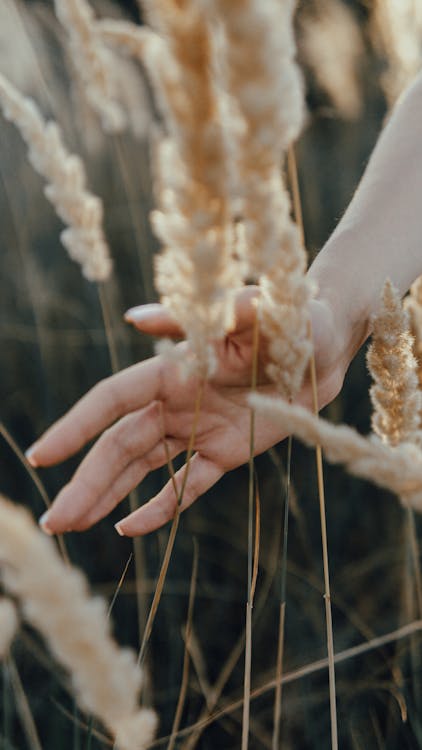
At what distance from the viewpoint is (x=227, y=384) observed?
0.72 m

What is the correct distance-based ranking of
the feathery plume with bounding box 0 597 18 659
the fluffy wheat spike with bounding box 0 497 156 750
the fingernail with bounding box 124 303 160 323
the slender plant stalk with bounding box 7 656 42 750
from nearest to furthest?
the fluffy wheat spike with bounding box 0 497 156 750
the feathery plume with bounding box 0 597 18 659
the slender plant stalk with bounding box 7 656 42 750
the fingernail with bounding box 124 303 160 323

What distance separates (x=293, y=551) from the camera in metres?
1.35

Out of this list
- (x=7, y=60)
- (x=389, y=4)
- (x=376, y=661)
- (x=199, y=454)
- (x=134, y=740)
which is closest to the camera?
(x=134, y=740)

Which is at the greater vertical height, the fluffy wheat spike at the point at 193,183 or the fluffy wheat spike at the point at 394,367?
the fluffy wheat spike at the point at 193,183

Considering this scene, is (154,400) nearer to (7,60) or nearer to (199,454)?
(199,454)

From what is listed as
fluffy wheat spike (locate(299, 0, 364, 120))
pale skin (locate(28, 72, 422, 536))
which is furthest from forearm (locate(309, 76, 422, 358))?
fluffy wheat spike (locate(299, 0, 364, 120))

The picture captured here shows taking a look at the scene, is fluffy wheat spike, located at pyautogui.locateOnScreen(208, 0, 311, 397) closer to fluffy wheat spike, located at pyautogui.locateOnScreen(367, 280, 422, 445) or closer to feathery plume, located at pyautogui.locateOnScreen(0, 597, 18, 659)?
fluffy wheat spike, located at pyautogui.locateOnScreen(367, 280, 422, 445)

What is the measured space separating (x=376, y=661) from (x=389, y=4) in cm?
87

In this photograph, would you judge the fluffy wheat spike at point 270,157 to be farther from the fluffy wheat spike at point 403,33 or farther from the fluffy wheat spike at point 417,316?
the fluffy wheat spike at point 403,33

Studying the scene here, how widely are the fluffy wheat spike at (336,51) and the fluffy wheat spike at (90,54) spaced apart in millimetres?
606

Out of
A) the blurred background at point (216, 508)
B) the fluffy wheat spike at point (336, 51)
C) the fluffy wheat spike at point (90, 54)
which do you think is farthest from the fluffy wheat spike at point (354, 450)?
the fluffy wheat spike at point (336, 51)

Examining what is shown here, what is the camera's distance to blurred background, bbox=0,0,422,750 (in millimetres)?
961

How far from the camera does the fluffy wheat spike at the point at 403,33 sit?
3.10ft

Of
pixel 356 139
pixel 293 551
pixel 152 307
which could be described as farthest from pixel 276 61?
pixel 356 139
